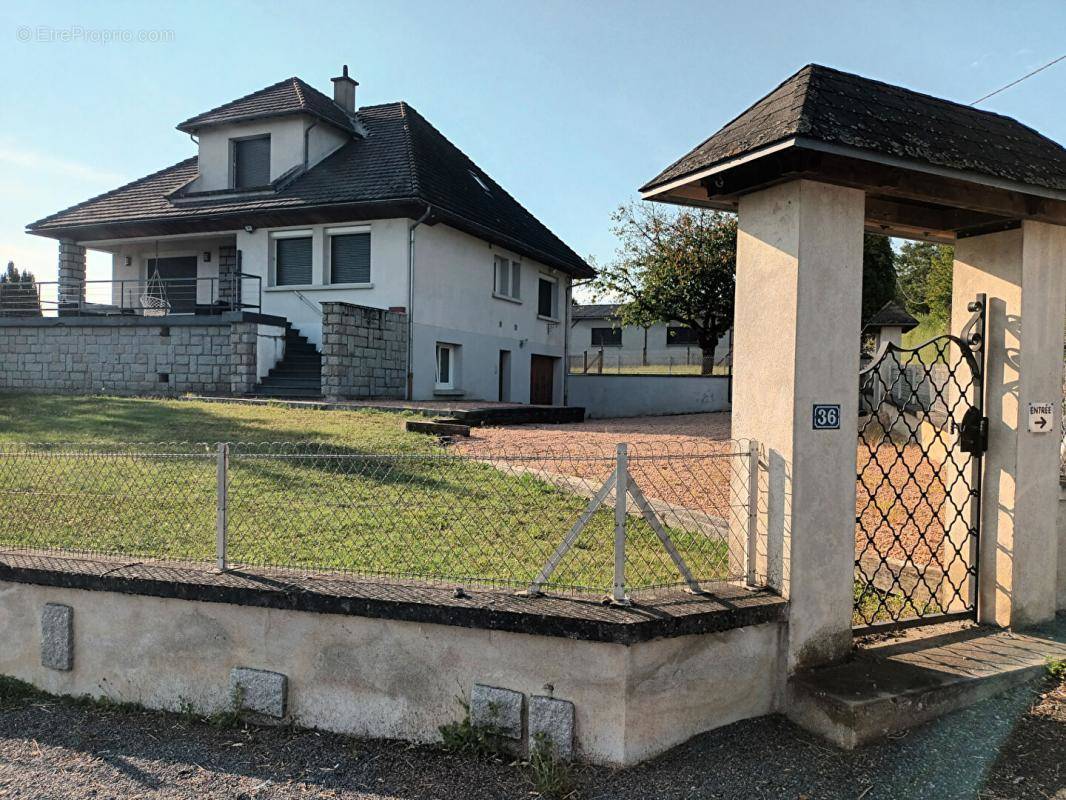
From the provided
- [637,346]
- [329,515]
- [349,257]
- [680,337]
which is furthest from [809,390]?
[637,346]

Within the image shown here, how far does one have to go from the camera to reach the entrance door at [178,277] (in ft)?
69.5

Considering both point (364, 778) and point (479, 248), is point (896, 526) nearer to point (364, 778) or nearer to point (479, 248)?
point (364, 778)

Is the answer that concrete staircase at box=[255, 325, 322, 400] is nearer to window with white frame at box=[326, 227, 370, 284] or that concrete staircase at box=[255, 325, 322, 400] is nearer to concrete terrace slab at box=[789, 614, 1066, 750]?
window with white frame at box=[326, 227, 370, 284]

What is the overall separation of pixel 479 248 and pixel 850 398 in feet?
56.5

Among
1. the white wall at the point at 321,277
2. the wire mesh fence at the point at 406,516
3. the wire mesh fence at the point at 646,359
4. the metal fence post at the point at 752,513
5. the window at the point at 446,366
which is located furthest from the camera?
the wire mesh fence at the point at 646,359

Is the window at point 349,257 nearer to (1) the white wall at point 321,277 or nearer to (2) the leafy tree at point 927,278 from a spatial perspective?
(1) the white wall at point 321,277

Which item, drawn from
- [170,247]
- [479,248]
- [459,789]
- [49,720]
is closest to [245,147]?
[170,247]

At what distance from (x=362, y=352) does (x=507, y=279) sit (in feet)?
24.0

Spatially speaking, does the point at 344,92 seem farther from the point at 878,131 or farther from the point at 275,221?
the point at 878,131

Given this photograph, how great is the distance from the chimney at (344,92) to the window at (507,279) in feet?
19.9

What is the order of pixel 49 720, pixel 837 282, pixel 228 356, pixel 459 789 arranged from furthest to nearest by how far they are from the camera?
pixel 228 356 → pixel 49 720 → pixel 837 282 → pixel 459 789

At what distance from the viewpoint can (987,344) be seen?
4.52 m

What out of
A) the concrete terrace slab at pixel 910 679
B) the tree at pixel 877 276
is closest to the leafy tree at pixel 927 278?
the tree at pixel 877 276

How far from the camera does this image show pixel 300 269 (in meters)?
18.7
